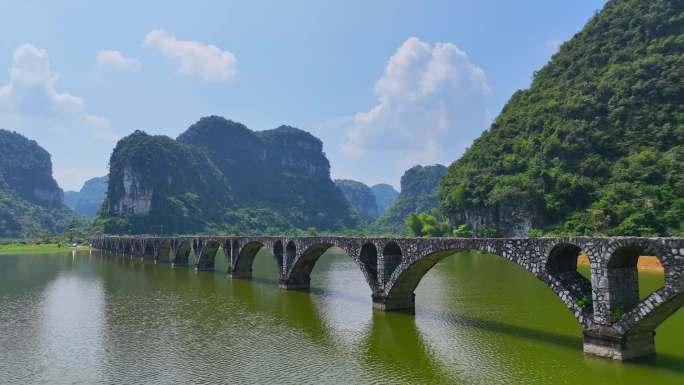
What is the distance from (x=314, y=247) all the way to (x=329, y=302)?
20.1 ft

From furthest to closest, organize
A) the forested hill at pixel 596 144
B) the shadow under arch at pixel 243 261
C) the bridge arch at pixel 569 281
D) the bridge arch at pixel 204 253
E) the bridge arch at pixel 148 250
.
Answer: the bridge arch at pixel 148 250 → the forested hill at pixel 596 144 → the bridge arch at pixel 204 253 → the shadow under arch at pixel 243 261 → the bridge arch at pixel 569 281

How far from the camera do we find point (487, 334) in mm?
28562

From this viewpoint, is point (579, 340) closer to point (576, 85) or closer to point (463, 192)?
point (463, 192)

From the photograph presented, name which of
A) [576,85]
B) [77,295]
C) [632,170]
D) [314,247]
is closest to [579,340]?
A: [314,247]

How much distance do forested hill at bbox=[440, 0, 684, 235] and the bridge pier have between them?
54.9 metres

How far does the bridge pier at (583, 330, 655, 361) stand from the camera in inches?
846

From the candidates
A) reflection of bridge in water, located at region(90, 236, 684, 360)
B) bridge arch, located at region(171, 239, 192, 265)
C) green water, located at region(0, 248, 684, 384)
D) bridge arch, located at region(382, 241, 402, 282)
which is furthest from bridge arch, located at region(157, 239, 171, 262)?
bridge arch, located at region(382, 241, 402, 282)

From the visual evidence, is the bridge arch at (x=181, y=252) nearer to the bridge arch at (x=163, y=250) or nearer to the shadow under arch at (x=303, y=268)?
the bridge arch at (x=163, y=250)

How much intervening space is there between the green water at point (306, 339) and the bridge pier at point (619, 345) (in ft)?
1.60

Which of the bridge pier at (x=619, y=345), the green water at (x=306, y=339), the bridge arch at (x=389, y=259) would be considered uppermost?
the bridge arch at (x=389, y=259)

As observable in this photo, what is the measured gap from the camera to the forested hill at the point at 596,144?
259ft

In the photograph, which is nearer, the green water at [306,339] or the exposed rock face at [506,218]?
the green water at [306,339]

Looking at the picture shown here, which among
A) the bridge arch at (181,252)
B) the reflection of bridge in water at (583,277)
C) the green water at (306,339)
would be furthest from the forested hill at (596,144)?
the bridge arch at (181,252)

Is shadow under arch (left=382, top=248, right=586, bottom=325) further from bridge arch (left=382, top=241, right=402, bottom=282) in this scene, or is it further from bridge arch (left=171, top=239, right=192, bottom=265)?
bridge arch (left=171, top=239, right=192, bottom=265)
